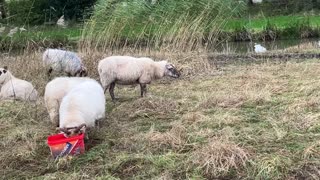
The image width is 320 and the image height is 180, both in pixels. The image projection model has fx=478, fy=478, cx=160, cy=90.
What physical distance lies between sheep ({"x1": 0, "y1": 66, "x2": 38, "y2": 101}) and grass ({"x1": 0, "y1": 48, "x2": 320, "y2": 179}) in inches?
14.3

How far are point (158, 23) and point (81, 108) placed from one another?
7451 millimetres

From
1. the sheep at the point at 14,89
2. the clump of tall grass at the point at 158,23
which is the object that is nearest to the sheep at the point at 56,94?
the sheep at the point at 14,89

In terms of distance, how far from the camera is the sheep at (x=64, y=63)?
10.3 metres

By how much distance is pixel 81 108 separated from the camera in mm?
5844

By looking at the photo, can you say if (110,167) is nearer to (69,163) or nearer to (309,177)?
(69,163)

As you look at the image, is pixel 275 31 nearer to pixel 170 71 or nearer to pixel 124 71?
pixel 170 71

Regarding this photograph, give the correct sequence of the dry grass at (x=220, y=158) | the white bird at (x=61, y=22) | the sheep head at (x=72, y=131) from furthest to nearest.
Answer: the white bird at (x=61, y=22) → the sheep head at (x=72, y=131) → the dry grass at (x=220, y=158)

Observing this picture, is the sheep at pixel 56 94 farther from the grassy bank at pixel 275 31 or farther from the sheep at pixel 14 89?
the grassy bank at pixel 275 31

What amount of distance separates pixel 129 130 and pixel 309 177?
2.52 meters

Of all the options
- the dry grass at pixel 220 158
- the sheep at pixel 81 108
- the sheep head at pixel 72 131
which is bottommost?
the dry grass at pixel 220 158

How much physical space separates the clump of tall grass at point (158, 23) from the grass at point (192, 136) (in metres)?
3.12

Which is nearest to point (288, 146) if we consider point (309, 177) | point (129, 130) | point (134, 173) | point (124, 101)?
point (309, 177)

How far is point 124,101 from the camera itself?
8.30 metres

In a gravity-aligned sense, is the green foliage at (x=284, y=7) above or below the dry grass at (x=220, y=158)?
above
